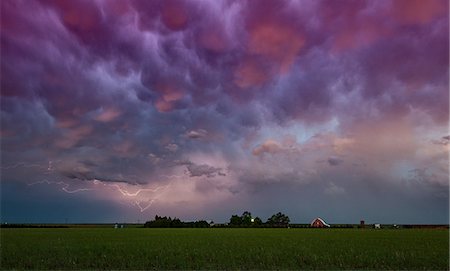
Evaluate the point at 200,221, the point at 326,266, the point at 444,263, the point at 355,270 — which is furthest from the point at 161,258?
the point at 200,221

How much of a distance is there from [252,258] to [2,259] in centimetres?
1615

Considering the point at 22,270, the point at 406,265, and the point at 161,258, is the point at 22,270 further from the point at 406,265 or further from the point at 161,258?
the point at 406,265

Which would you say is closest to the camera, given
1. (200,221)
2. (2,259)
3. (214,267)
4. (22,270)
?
(22,270)

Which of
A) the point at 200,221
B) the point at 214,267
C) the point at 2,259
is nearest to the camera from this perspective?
the point at 214,267

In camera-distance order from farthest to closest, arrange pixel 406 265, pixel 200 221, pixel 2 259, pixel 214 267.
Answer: pixel 200 221 → pixel 2 259 → pixel 406 265 → pixel 214 267

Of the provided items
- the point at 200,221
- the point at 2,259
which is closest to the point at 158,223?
the point at 200,221

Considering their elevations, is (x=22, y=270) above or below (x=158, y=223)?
below

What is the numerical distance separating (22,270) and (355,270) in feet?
56.9

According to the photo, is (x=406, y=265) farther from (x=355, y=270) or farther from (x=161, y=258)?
(x=161, y=258)

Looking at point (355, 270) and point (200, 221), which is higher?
point (200, 221)

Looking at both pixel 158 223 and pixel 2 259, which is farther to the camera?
pixel 158 223

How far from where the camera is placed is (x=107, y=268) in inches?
948

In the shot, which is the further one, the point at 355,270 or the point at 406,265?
the point at 406,265

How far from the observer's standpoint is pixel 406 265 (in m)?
25.7
